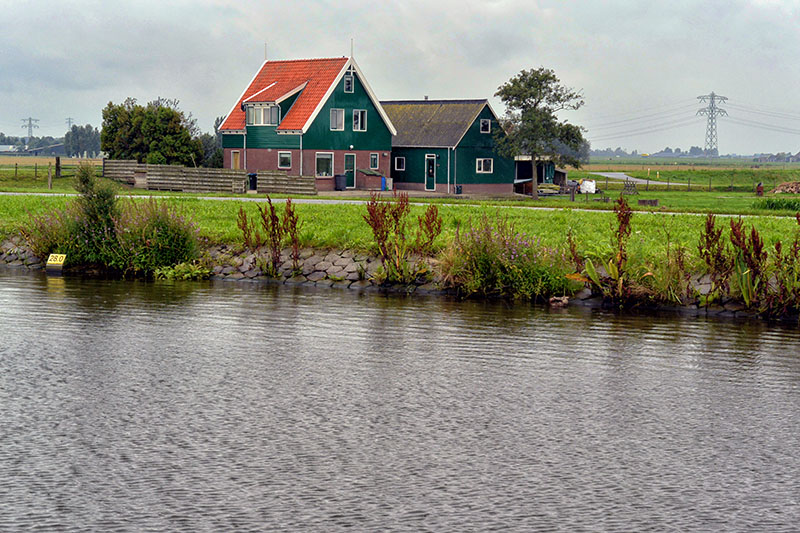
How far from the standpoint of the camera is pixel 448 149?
6525 centimetres

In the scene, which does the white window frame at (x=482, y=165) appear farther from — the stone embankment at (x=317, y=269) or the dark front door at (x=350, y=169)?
the stone embankment at (x=317, y=269)

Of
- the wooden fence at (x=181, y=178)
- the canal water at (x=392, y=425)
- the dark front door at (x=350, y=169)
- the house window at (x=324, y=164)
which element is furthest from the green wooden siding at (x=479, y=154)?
the canal water at (x=392, y=425)

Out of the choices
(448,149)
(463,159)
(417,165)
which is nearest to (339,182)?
(417,165)

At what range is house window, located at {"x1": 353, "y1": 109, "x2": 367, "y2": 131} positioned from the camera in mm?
61528

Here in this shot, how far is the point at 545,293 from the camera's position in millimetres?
19984

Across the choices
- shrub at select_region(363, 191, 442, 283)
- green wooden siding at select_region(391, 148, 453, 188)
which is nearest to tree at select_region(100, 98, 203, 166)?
green wooden siding at select_region(391, 148, 453, 188)

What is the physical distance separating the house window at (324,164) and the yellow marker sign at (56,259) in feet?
117

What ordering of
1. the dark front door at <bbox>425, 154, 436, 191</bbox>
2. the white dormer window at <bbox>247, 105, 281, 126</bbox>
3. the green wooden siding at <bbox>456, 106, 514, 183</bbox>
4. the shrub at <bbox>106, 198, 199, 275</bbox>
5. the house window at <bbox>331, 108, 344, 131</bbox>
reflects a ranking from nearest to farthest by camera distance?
the shrub at <bbox>106, 198, 199, 275</bbox>, the white dormer window at <bbox>247, 105, 281, 126</bbox>, the house window at <bbox>331, 108, 344, 131</bbox>, the dark front door at <bbox>425, 154, 436, 191</bbox>, the green wooden siding at <bbox>456, 106, 514, 183</bbox>

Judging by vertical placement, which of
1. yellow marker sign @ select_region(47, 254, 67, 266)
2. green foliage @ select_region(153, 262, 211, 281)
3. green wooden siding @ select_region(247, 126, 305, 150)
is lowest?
green foliage @ select_region(153, 262, 211, 281)

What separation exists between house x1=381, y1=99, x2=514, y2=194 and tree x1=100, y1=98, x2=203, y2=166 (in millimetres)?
14632

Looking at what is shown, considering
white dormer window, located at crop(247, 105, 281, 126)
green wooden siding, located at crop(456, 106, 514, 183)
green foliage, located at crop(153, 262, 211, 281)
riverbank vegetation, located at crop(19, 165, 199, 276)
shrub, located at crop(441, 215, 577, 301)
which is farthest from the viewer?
green wooden siding, located at crop(456, 106, 514, 183)

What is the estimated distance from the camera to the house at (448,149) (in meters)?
65.8

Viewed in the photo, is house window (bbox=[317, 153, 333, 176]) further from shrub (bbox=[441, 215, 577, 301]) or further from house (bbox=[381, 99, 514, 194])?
shrub (bbox=[441, 215, 577, 301])

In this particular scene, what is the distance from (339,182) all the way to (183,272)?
121 feet
